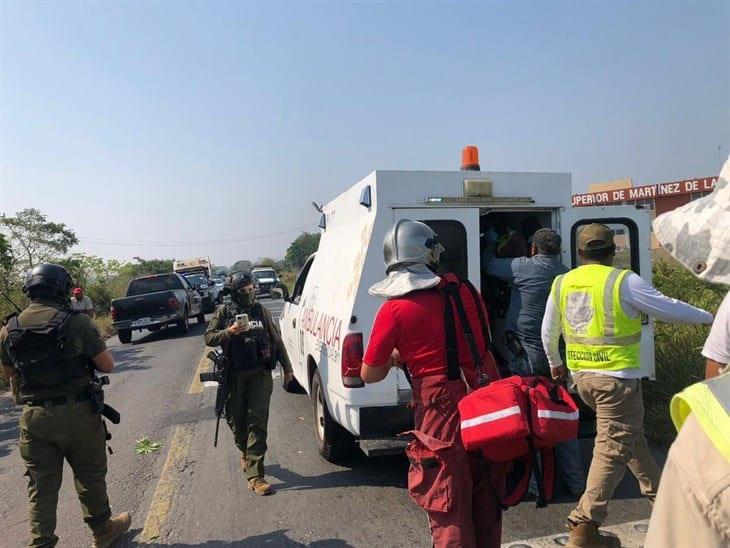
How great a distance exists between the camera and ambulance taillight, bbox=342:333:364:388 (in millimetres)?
3881

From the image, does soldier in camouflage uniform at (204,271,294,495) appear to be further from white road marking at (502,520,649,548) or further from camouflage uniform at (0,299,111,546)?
white road marking at (502,520,649,548)

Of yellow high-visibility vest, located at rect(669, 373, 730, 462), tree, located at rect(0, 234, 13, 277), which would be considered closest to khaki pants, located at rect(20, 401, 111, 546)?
yellow high-visibility vest, located at rect(669, 373, 730, 462)

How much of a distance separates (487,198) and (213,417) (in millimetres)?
4524

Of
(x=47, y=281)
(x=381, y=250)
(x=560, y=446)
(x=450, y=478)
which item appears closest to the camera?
(x=450, y=478)

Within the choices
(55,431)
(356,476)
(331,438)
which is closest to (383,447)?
(356,476)

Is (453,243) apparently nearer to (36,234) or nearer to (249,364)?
(249,364)

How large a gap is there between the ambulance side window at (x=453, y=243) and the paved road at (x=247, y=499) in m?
1.82

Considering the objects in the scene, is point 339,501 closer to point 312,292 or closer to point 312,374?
point 312,374

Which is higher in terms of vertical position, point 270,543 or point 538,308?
point 538,308

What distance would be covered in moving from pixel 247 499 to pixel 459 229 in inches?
107

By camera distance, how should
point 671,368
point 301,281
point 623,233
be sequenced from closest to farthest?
point 623,233, point 671,368, point 301,281

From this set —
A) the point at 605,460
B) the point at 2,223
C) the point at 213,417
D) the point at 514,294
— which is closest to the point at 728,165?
the point at 605,460

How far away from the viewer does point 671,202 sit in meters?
33.1

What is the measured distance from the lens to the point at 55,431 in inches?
132
